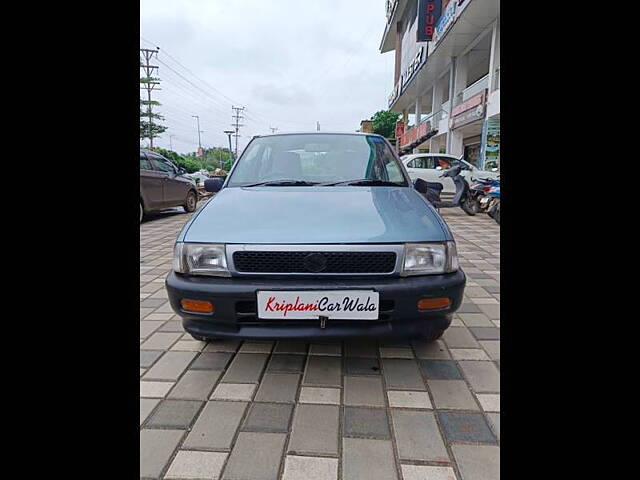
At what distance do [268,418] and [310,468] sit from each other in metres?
0.34

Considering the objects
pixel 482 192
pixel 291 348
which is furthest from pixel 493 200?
pixel 291 348

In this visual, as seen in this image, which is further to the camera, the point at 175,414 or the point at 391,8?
the point at 391,8

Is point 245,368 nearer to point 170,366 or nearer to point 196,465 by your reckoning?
point 170,366

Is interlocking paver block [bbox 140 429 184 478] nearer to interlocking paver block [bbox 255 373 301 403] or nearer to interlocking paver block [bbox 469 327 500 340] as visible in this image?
interlocking paver block [bbox 255 373 301 403]

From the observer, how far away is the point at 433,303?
168cm

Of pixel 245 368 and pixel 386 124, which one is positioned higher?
pixel 386 124

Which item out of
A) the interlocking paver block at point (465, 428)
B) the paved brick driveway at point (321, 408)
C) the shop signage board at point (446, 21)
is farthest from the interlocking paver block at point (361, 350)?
the shop signage board at point (446, 21)

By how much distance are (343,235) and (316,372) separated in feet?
2.68

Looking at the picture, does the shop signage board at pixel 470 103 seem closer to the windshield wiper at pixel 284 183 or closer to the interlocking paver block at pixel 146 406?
the windshield wiper at pixel 284 183

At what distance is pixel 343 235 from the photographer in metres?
1.69

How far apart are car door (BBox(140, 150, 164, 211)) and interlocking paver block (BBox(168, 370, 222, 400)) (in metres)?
5.62
